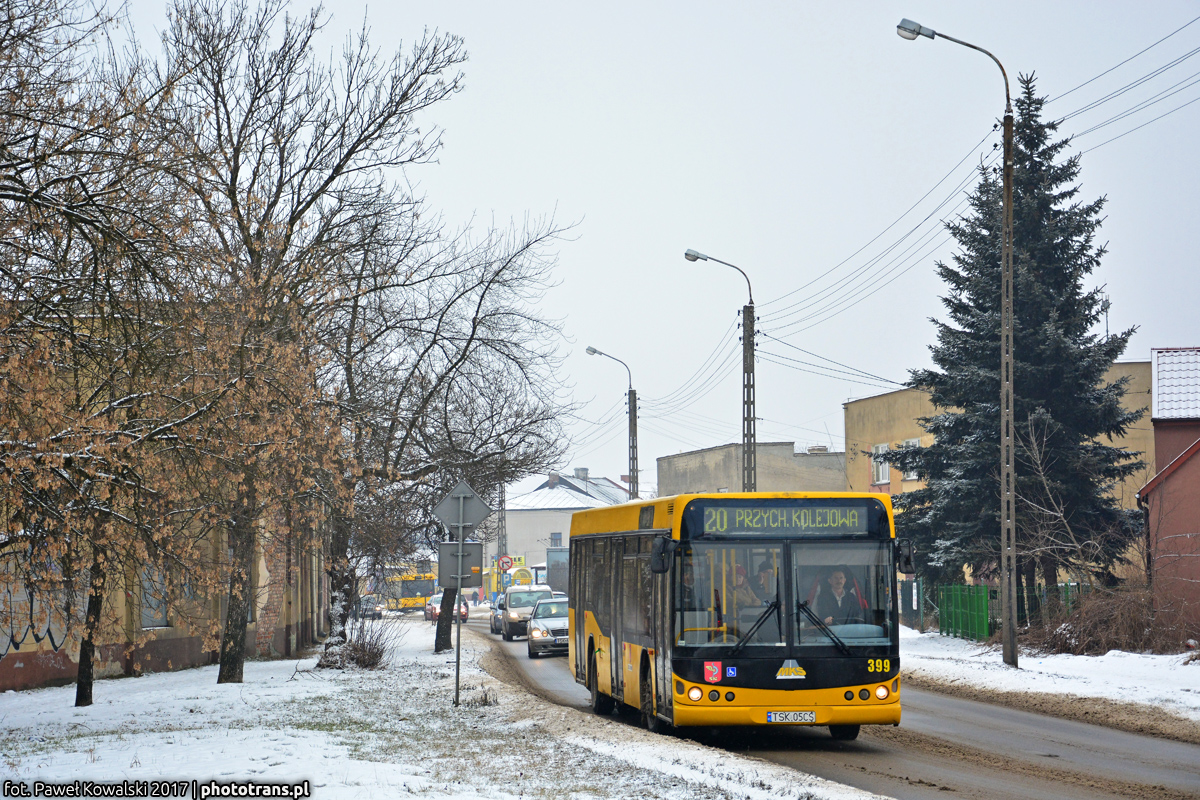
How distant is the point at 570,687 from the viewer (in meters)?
23.3

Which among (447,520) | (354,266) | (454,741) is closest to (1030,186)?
(354,266)

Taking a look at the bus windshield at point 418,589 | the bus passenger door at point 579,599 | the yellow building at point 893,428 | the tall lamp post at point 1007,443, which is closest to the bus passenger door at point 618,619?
the bus passenger door at point 579,599

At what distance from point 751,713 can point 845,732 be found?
1.88 m

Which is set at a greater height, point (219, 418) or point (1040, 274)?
point (1040, 274)

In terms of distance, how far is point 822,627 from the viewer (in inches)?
503

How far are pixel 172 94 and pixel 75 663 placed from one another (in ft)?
53.7

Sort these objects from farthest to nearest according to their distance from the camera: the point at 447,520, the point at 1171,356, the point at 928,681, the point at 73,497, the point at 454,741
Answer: the point at 1171,356, the point at 928,681, the point at 447,520, the point at 454,741, the point at 73,497

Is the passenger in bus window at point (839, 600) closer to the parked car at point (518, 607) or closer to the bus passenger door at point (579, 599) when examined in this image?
the bus passenger door at point (579, 599)

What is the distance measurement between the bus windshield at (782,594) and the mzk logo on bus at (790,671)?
23cm

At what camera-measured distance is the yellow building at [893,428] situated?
4550 cm

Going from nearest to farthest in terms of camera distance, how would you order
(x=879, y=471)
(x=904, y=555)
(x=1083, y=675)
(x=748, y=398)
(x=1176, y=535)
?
(x=904, y=555), (x=1083, y=675), (x=1176, y=535), (x=748, y=398), (x=879, y=471)

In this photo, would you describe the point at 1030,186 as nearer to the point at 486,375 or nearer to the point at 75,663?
the point at 486,375

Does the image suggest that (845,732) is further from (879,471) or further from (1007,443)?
(879,471)

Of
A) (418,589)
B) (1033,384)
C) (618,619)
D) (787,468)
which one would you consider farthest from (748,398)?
(418,589)
